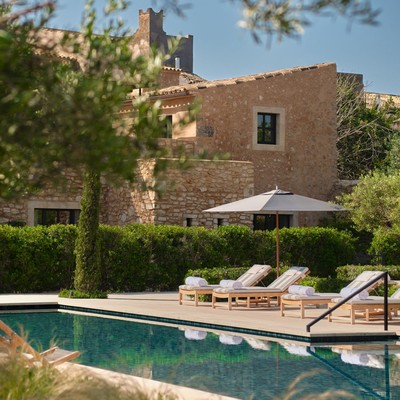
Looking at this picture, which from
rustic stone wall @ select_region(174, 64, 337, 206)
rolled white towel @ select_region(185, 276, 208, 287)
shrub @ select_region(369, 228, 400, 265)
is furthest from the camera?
rustic stone wall @ select_region(174, 64, 337, 206)

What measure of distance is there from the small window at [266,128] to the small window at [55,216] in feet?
22.2

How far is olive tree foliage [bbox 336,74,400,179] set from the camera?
3712 cm

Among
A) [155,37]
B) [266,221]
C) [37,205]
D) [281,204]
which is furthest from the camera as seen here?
[155,37]

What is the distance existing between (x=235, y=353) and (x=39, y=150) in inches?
359

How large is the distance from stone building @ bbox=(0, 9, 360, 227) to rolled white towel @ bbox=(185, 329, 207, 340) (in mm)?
9773

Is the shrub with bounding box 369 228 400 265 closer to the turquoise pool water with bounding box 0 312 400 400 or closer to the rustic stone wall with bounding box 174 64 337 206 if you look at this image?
the rustic stone wall with bounding box 174 64 337 206

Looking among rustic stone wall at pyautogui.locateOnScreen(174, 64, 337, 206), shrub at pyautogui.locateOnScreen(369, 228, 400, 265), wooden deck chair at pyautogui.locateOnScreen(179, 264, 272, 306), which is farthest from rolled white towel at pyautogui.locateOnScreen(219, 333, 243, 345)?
rustic stone wall at pyautogui.locateOnScreen(174, 64, 337, 206)

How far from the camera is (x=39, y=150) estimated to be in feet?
13.8

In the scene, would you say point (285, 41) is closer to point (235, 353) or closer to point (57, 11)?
point (57, 11)

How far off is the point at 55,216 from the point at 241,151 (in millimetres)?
6350

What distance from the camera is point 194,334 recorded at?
14680 mm

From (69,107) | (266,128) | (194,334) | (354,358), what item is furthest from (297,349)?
(266,128)

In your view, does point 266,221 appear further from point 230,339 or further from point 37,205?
point 230,339

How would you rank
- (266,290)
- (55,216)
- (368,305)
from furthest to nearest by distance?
(55,216)
(266,290)
(368,305)
